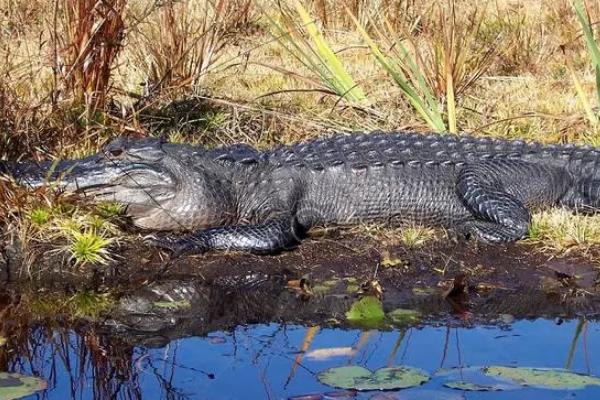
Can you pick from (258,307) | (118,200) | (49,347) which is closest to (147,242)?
(118,200)

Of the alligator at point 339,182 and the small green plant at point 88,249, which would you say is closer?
the small green plant at point 88,249

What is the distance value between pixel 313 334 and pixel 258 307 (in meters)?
0.52

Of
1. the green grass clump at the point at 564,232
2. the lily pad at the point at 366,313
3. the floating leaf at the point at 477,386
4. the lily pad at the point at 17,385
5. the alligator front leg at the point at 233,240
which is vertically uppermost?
the alligator front leg at the point at 233,240

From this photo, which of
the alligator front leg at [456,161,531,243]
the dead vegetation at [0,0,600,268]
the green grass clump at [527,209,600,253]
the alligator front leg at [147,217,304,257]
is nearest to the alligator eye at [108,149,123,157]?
the dead vegetation at [0,0,600,268]

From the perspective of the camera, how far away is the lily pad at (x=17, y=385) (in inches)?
145

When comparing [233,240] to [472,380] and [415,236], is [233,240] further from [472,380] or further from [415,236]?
[472,380]

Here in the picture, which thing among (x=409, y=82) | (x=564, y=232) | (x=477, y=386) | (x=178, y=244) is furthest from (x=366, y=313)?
(x=409, y=82)

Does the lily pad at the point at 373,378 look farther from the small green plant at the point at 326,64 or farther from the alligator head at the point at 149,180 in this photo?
the small green plant at the point at 326,64

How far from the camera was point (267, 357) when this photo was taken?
4172mm

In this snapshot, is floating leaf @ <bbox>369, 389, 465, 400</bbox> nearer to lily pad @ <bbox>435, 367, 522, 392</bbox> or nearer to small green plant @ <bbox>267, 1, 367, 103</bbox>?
lily pad @ <bbox>435, 367, 522, 392</bbox>

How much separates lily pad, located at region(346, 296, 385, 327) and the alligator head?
162 cm

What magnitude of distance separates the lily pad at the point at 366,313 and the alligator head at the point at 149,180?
63.8 inches

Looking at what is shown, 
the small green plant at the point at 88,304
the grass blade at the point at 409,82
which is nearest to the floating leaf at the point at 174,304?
the small green plant at the point at 88,304

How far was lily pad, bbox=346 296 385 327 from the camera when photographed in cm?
463
